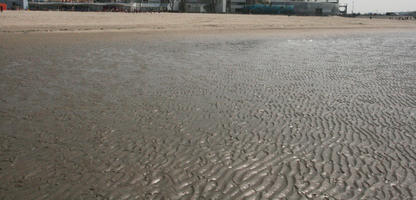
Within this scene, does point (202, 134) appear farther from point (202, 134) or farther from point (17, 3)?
point (17, 3)

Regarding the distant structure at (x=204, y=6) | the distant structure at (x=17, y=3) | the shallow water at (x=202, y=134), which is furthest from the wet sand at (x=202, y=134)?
the distant structure at (x=204, y=6)

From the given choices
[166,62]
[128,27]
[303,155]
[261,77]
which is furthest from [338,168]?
[128,27]

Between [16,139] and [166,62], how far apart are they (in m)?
8.79

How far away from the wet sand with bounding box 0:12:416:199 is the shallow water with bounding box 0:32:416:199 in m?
0.02

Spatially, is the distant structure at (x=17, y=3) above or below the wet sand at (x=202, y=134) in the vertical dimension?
above

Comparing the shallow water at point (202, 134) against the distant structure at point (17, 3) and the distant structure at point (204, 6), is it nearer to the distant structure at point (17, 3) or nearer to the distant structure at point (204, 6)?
the distant structure at point (17, 3)

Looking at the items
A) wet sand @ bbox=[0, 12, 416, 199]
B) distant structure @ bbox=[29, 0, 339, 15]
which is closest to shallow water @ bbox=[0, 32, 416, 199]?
wet sand @ bbox=[0, 12, 416, 199]

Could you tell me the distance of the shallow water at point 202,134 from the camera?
14.5ft

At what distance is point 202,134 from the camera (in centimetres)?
625

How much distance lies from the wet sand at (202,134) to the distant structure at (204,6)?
67.5m

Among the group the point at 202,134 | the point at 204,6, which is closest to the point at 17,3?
the point at 204,6

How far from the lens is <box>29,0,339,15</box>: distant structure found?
75.5 meters

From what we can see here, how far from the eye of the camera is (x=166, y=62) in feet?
46.3

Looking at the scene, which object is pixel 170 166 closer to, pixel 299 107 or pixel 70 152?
pixel 70 152
